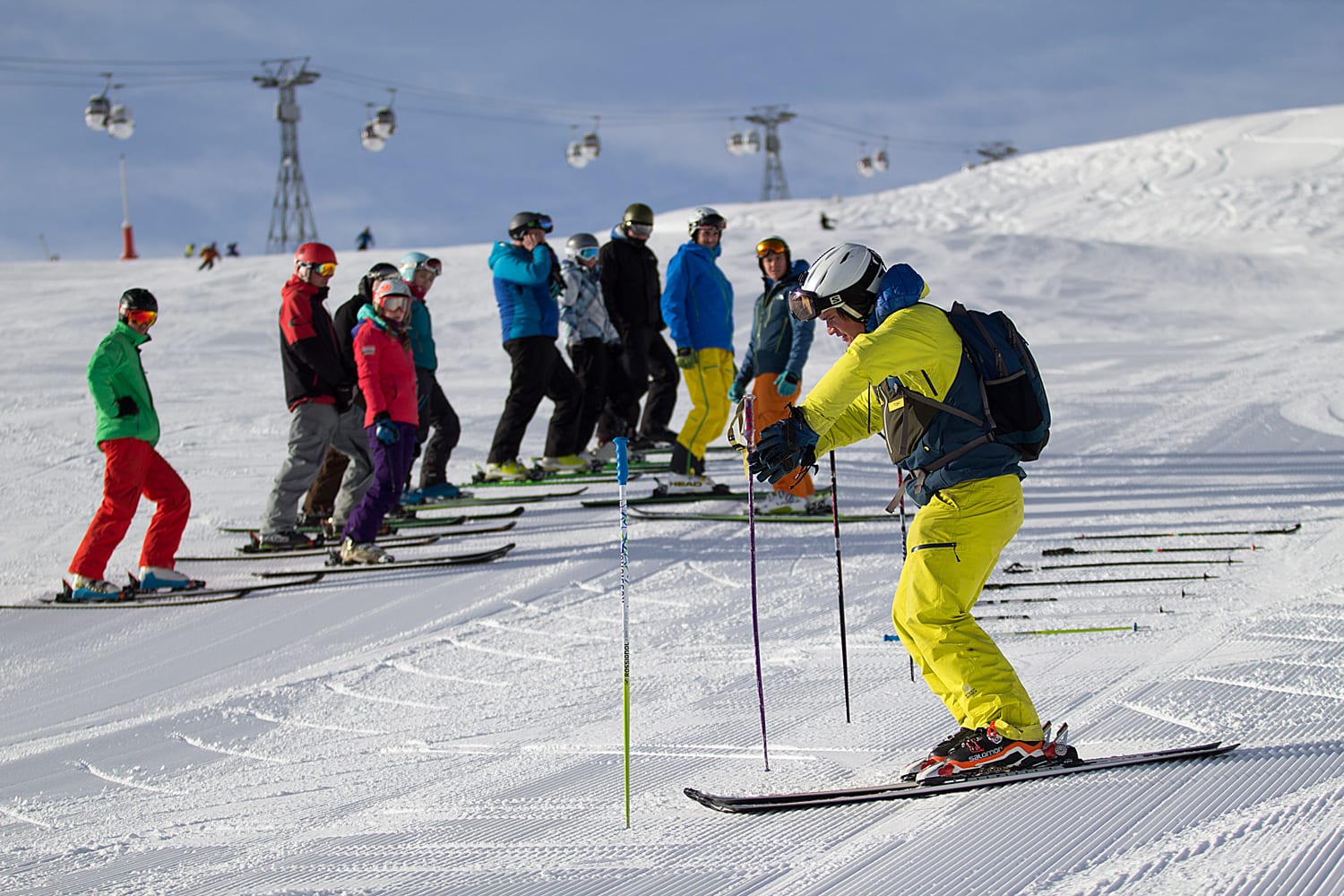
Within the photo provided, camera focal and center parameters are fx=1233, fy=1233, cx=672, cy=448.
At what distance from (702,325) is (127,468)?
3.91 meters

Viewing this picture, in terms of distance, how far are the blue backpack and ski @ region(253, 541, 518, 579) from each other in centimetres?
450

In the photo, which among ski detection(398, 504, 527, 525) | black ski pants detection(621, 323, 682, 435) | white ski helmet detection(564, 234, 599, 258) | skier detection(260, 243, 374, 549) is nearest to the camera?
skier detection(260, 243, 374, 549)

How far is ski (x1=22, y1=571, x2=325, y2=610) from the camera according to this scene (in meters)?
6.97

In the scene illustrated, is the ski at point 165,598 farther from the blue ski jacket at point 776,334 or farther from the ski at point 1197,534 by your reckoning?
the ski at point 1197,534

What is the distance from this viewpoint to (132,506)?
7.10m

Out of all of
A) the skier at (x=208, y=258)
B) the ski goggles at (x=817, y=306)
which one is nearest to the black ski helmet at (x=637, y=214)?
the ski goggles at (x=817, y=306)

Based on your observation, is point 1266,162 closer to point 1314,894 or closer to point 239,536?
point 239,536

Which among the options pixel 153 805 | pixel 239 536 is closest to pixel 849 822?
pixel 153 805

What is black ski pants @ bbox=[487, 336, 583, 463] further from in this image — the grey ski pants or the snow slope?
the grey ski pants

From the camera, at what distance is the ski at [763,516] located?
8219 mm

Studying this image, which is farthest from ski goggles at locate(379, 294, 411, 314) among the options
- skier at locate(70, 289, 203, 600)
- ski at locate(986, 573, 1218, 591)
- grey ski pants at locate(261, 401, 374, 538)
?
ski at locate(986, 573, 1218, 591)

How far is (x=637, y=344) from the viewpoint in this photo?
10242mm

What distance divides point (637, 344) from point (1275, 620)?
5775 mm

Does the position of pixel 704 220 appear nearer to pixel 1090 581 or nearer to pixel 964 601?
pixel 1090 581
